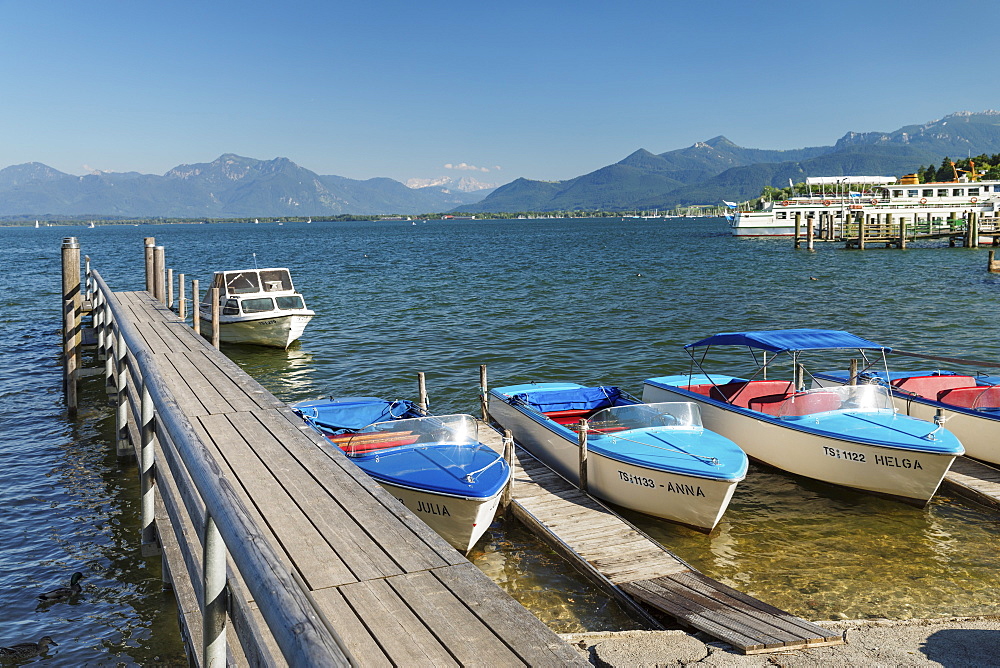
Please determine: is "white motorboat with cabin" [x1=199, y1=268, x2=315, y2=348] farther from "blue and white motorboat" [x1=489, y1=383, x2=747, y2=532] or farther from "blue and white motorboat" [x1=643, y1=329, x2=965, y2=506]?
"blue and white motorboat" [x1=643, y1=329, x2=965, y2=506]

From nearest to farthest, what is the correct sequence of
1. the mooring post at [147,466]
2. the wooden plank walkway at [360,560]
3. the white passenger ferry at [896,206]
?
the wooden plank walkway at [360,560] < the mooring post at [147,466] < the white passenger ferry at [896,206]

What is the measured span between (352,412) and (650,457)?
527 cm

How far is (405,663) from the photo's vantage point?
12.3 ft

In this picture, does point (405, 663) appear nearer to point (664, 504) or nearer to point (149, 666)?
point (149, 666)

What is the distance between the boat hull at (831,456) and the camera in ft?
37.6

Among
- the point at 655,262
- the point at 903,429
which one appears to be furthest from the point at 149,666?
the point at 655,262

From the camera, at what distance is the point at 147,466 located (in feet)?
23.1

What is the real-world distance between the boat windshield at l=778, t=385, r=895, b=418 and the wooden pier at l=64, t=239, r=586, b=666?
8.66m

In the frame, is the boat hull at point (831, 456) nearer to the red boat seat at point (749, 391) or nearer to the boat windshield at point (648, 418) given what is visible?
the red boat seat at point (749, 391)

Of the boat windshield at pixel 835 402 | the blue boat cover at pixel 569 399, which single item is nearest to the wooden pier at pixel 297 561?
the blue boat cover at pixel 569 399

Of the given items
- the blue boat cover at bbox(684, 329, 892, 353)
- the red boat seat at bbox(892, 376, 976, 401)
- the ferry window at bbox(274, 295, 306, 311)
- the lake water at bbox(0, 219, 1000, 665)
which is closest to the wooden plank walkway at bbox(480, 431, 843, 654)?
the lake water at bbox(0, 219, 1000, 665)

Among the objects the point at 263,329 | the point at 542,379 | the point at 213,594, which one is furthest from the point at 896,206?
the point at 213,594

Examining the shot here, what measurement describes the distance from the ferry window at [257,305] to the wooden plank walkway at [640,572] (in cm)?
Result: 1584

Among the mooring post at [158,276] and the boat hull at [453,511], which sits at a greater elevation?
the mooring post at [158,276]
